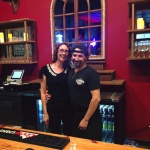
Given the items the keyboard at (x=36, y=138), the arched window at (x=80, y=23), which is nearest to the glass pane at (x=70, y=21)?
the arched window at (x=80, y=23)

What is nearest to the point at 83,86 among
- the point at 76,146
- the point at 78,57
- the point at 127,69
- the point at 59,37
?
the point at 78,57

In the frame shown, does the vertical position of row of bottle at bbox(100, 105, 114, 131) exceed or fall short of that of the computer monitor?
it falls short

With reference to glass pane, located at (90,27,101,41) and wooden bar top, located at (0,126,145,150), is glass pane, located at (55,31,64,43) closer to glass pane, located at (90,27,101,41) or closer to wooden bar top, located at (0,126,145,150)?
glass pane, located at (90,27,101,41)

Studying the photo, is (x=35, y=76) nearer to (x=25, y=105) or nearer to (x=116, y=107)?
(x=25, y=105)

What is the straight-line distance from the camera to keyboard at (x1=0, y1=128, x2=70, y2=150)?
4.68ft

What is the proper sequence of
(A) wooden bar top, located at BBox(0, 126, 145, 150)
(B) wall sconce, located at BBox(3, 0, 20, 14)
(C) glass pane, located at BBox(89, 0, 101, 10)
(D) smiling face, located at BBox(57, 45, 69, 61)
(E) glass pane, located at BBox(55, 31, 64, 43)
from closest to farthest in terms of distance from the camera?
(A) wooden bar top, located at BBox(0, 126, 145, 150), (D) smiling face, located at BBox(57, 45, 69, 61), (C) glass pane, located at BBox(89, 0, 101, 10), (E) glass pane, located at BBox(55, 31, 64, 43), (B) wall sconce, located at BBox(3, 0, 20, 14)

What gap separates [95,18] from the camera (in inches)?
127

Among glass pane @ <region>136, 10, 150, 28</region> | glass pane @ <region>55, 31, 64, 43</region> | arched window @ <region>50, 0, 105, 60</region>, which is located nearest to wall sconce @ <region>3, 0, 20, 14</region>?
arched window @ <region>50, 0, 105, 60</region>

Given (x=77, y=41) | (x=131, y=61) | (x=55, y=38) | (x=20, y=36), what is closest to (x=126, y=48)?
(x=131, y=61)

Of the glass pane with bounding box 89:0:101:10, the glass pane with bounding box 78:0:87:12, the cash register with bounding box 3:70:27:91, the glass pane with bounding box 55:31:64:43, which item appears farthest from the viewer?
the glass pane with bounding box 55:31:64:43

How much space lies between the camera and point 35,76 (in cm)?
387

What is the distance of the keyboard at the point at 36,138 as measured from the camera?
1.43 meters

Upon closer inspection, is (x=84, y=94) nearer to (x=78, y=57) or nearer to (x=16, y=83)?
(x=78, y=57)

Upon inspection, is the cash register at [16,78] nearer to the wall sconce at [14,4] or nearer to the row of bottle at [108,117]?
the wall sconce at [14,4]
